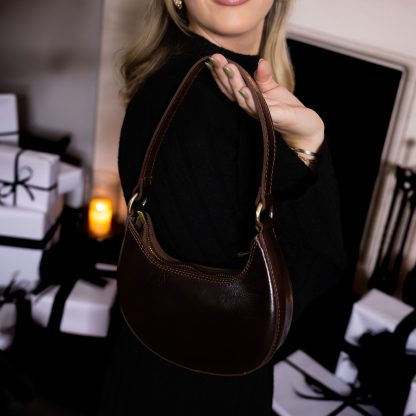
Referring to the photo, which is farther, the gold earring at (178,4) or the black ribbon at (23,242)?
the black ribbon at (23,242)

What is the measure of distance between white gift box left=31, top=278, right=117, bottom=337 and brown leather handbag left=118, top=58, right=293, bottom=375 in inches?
32.4

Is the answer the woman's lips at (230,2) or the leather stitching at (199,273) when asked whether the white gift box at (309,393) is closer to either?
the leather stitching at (199,273)

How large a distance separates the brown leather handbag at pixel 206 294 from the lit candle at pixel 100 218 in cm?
131

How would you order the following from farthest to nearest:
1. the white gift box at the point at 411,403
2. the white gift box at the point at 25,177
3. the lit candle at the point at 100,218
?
1. the lit candle at the point at 100,218
2. the white gift box at the point at 25,177
3. the white gift box at the point at 411,403

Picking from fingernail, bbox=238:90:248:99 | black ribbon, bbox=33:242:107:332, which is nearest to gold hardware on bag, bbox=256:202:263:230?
fingernail, bbox=238:90:248:99

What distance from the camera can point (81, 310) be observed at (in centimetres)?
147

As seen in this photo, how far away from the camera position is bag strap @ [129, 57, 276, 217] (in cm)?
50

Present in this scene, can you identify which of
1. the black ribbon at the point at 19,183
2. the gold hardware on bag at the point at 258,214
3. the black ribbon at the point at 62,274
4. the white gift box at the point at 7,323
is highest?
the gold hardware on bag at the point at 258,214

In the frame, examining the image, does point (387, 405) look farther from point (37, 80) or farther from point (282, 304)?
point (37, 80)

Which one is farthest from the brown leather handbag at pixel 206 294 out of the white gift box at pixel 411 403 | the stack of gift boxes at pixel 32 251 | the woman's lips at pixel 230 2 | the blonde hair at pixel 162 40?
the stack of gift boxes at pixel 32 251

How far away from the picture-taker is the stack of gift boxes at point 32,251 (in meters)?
1.47

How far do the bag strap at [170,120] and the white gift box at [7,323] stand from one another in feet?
3.21

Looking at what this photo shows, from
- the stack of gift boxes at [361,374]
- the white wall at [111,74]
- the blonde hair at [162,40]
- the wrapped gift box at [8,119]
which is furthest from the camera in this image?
the white wall at [111,74]

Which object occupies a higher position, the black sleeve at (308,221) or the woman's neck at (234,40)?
the woman's neck at (234,40)
